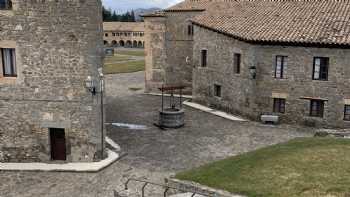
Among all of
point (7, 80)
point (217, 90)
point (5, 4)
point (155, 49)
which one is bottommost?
point (217, 90)

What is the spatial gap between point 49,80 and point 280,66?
42.5 ft

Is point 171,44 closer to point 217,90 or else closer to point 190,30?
point 190,30

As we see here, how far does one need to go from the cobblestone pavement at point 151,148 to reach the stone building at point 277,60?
1.56 metres

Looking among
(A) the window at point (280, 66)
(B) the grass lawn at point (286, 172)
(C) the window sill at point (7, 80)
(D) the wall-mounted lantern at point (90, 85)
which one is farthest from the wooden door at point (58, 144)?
(A) the window at point (280, 66)

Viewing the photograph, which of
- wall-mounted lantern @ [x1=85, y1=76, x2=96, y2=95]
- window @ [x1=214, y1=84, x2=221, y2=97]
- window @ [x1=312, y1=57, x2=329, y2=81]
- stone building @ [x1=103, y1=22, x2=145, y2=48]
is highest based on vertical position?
stone building @ [x1=103, y1=22, x2=145, y2=48]

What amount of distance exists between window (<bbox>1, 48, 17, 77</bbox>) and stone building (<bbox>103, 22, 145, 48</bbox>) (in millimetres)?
85341

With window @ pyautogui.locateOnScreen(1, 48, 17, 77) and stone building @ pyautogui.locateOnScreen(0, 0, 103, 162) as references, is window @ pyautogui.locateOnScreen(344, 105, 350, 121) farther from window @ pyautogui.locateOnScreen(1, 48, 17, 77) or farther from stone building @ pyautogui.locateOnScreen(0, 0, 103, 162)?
window @ pyautogui.locateOnScreen(1, 48, 17, 77)

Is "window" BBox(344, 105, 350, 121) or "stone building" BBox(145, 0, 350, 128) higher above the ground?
"stone building" BBox(145, 0, 350, 128)

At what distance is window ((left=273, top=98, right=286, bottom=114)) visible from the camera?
2237 centimetres

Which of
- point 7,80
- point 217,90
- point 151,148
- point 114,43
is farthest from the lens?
point 114,43

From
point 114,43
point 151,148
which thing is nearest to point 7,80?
point 151,148

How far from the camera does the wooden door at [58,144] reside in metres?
15.9

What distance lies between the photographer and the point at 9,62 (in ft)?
50.9

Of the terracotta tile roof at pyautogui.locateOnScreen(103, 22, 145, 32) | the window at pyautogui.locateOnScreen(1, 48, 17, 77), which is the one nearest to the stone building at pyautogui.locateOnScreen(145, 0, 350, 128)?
the window at pyautogui.locateOnScreen(1, 48, 17, 77)
